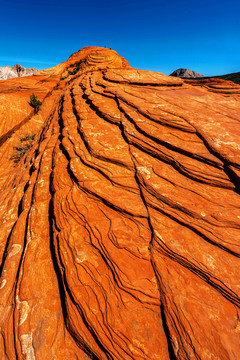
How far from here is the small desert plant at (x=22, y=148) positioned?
14915 mm

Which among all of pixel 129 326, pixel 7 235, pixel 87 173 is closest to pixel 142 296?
pixel 129 326

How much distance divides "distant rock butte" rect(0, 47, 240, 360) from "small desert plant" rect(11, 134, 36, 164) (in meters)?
7.76

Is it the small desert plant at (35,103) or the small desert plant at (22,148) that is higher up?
the small desert plant at (35,103)

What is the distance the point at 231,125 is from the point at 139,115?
383 cm

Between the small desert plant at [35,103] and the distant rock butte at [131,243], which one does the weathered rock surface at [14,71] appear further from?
the distant rock butte at [131,243]

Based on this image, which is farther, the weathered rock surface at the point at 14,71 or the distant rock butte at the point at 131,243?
the weathered rock surface at the point at 14,71

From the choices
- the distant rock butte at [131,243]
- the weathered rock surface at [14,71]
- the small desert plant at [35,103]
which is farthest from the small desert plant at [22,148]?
the weathered rock surface at [14,71]

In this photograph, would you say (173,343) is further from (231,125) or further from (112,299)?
(231,125)

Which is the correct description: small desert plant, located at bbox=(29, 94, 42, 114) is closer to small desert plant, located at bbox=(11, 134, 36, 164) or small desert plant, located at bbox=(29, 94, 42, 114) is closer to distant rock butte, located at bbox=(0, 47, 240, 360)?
small desert plant, located at bbox=(11, 134, 36, 164)

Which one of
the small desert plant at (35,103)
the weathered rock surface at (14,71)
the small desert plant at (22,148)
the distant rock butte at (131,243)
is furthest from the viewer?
the weathered rock surface at (14,71)

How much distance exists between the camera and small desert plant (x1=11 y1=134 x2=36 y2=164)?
14915 millimetres

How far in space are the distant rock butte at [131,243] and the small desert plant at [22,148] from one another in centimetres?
776

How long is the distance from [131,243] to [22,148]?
51.7 ft

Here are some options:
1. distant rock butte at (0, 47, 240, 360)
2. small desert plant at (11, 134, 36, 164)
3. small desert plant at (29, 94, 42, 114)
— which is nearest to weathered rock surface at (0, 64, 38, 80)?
small desert plant at (29, 94, 42, 114)
